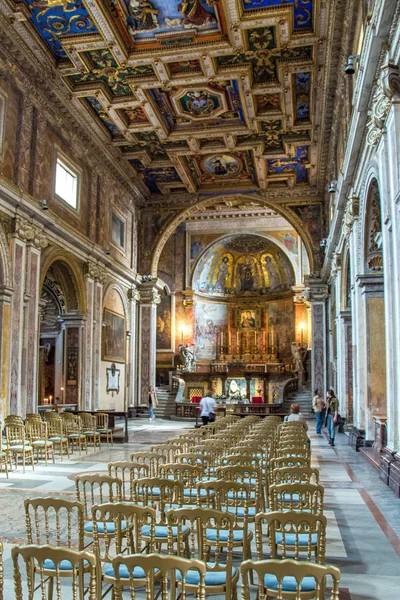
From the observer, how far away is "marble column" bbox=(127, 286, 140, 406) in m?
27.9

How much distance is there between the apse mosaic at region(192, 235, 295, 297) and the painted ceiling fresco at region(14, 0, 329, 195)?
33.7 feet

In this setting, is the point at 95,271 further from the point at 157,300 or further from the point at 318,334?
the point at 318,334

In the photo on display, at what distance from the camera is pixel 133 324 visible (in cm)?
2864

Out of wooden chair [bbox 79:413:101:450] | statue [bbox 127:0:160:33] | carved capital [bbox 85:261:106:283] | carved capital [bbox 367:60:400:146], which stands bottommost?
wooden chair [bbox 79:413:101:450]

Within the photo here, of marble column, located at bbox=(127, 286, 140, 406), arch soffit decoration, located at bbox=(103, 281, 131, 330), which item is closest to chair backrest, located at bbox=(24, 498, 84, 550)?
arch soffit decoration, located at bbox=(103, 281, 131, 330)

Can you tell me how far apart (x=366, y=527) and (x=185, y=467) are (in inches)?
116

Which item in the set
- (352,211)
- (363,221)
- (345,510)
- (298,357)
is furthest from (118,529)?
(298,357)

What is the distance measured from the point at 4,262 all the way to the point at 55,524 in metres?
9.87

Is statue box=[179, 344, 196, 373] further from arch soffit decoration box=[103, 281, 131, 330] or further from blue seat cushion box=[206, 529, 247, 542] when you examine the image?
blue seat cushion box=[206, 529, 247, 542]

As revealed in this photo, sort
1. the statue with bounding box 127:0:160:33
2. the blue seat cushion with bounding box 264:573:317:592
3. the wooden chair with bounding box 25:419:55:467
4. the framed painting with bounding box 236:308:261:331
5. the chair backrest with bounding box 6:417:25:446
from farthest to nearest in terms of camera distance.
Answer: the framed painting with bounding box 236:308:261:331
the statue with bounding box 127:0:160:33
the wooden chair with bounding box 25:419:55:467
the chair backrest with bounding box 6:417:25:446
the blue seat cushion with bounding box 264:573:317:592

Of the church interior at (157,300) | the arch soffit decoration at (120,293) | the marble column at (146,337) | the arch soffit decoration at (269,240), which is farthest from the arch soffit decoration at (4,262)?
the arch soffit decoration at (269,240)

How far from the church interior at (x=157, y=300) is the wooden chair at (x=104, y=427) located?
6.9 inches

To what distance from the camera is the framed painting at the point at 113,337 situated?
24.3 metres

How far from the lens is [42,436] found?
1385 cm
